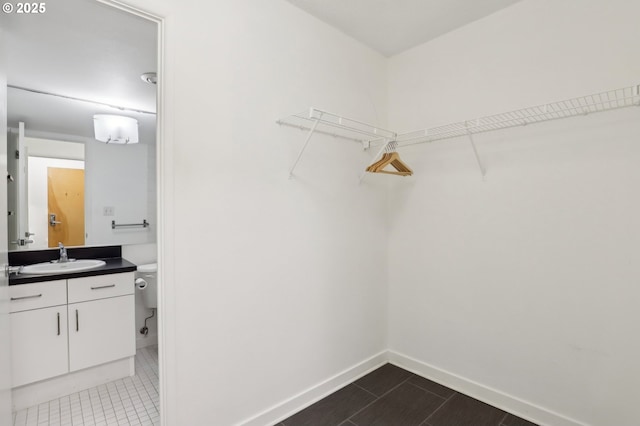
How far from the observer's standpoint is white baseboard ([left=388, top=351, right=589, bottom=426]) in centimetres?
179

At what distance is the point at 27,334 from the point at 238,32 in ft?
8.02

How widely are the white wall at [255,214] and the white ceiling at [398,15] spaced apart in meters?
0.10

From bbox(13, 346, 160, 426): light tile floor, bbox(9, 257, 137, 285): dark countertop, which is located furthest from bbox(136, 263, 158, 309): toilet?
bbox(13, 346, 160, 426): light tile floor

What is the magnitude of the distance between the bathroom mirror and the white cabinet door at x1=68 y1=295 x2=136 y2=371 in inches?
26.9

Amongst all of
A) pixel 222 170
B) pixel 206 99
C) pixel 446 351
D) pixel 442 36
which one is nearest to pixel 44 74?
pixel 206 99

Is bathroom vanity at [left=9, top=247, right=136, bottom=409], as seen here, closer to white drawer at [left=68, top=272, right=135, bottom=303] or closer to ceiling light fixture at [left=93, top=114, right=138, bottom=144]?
white drawer at [left=68, top=272, right=135, bottom=303]

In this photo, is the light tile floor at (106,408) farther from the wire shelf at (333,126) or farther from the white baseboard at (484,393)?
the wire shelf at (333,126)

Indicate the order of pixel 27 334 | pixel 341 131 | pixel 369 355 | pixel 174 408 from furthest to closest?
pixel 369 355 < pixel 341 131 < pixel 27 334 < pixel 174 408

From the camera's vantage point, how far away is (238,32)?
1.67 m

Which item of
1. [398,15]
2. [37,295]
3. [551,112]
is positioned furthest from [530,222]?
[37,295]

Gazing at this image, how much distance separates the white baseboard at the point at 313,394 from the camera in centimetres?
180

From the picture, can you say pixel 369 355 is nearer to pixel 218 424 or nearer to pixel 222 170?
pixel 218 424

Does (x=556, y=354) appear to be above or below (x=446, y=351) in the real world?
above

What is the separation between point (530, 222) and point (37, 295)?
333 centimetres
